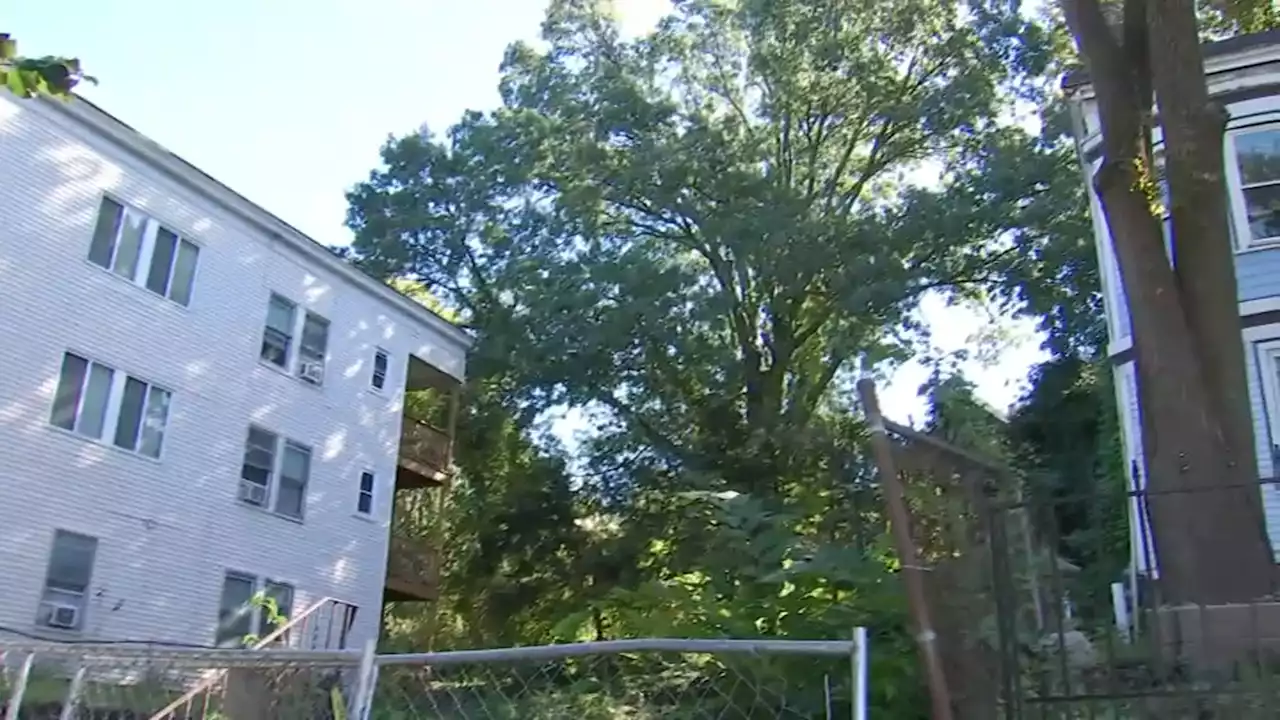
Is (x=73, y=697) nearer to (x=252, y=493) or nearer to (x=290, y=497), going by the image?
(x=252, y=493)

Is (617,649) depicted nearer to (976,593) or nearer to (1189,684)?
(976,593)

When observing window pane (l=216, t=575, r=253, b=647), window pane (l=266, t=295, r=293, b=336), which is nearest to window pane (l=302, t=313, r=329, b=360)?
window pane (l=266, t=295, r=293, b=336)

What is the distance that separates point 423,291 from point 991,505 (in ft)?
75.8

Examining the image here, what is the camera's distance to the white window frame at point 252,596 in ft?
55.2

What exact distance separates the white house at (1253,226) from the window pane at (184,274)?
12085 millimetres

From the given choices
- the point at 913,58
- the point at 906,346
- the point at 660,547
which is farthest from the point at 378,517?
the point at 913,58

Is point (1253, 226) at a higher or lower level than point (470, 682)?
higher

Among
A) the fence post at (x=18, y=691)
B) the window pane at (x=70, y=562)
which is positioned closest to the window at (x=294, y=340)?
the window pane at (x=70, y=562)

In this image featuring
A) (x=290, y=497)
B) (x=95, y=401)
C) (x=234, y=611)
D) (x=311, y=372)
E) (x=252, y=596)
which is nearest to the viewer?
(x=95, y=401)

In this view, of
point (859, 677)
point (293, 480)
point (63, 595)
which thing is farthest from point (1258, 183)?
point (63, 595)

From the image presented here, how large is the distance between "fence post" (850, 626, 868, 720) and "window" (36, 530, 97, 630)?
46.0 ft

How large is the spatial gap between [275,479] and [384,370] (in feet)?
11.5

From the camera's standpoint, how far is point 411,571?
858 inches

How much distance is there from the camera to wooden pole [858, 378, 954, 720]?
3740 mm
